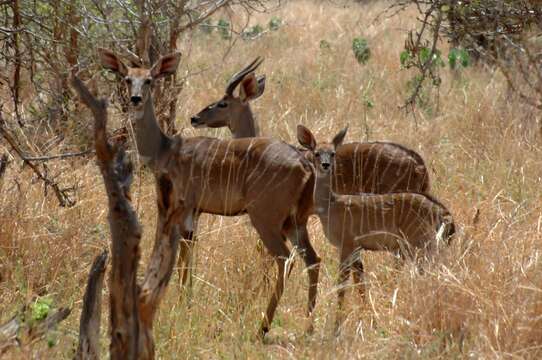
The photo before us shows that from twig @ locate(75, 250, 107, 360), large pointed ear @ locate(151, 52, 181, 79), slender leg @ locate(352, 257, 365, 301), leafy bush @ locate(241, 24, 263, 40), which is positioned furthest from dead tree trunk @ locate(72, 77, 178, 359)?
leafy bush @ locate(241, 24, 263, 40)

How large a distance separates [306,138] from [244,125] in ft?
4.90

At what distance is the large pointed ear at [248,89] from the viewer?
275 inches

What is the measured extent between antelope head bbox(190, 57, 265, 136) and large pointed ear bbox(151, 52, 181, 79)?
102 cm

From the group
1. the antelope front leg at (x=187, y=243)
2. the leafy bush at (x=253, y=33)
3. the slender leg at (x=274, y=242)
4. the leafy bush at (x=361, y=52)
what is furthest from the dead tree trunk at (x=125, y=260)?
the leafy bush at (x=361, y=52)

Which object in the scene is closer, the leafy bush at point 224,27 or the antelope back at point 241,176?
the antelope back at point 241,176

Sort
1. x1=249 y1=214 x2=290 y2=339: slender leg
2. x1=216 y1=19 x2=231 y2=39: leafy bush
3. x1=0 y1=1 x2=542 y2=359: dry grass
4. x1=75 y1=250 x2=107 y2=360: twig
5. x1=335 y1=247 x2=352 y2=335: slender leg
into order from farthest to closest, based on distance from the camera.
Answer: x1=216 y1=19 x2=231 y2=39: leafy bush
x1=249 y1=214 x2=290 y2=339: slender leg
x1=335 y1=247 x2=352 y2=335: slender leg
x1=0 y1=1 x2=542 y2=359: dry grass
x1=75 y1=250 x2=107 y2=360: twig

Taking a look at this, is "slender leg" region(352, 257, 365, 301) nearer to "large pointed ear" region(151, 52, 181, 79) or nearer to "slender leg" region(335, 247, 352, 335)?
"slender leg" region(335, 247, 352, 335)

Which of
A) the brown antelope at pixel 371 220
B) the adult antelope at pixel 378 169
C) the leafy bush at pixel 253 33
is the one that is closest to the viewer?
the brown antelope at pixel 371 220

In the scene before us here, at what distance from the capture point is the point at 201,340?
450 cm

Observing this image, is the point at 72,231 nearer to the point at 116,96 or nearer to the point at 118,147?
the point at 118,147

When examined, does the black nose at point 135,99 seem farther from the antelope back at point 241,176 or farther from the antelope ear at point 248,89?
the antelope ear at point 248,89

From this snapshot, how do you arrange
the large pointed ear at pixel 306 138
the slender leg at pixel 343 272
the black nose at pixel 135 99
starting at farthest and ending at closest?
the black nose at pixel 135 99, the large pointed ear at pixel 306 138, the slender leg at pixel 343 272

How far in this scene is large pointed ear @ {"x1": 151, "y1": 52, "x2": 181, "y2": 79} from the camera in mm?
5875

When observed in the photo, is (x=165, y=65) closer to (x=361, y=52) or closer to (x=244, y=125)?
(x=244, y=125)
